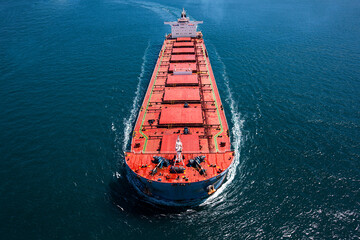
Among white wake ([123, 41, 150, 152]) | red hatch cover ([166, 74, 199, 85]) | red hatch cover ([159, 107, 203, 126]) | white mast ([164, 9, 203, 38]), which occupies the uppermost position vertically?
white mast ([164, 9, 203, 38])

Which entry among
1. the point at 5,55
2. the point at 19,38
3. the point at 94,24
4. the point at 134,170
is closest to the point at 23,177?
the point at 134,170

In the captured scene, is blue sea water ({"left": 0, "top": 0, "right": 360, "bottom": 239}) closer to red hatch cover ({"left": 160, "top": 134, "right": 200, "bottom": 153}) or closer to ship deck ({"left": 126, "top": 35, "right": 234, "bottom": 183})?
ship deck ({"left": 126, "top": 35, "right": 234, "bottom": 183})

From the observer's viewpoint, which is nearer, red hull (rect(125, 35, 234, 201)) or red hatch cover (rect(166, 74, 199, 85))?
red hull (rect(125, 35, 234, 201))

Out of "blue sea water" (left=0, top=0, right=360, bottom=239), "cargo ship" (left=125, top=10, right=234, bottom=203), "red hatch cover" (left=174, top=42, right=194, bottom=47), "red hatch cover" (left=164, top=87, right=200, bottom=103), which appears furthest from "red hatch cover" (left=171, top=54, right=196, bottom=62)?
"red hatch cover" (left=164, top=87, right=200, bottom=103)

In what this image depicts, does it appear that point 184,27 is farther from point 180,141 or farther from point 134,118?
point 180,141

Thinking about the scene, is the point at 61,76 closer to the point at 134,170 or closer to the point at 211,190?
the point at 134,170

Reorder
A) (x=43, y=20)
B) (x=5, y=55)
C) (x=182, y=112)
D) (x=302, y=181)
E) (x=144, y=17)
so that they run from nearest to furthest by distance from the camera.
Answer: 1. (x=302, y=181)
2. (x=182, y=112)
3. (x=5, y=55)
4. (x=43, y=20)
5. (x=144, y=17)

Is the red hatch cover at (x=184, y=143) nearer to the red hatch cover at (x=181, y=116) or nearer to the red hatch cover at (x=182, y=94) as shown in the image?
the red hatch cover at (x=181, y=116)

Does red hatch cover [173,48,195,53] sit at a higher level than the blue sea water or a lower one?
higher
